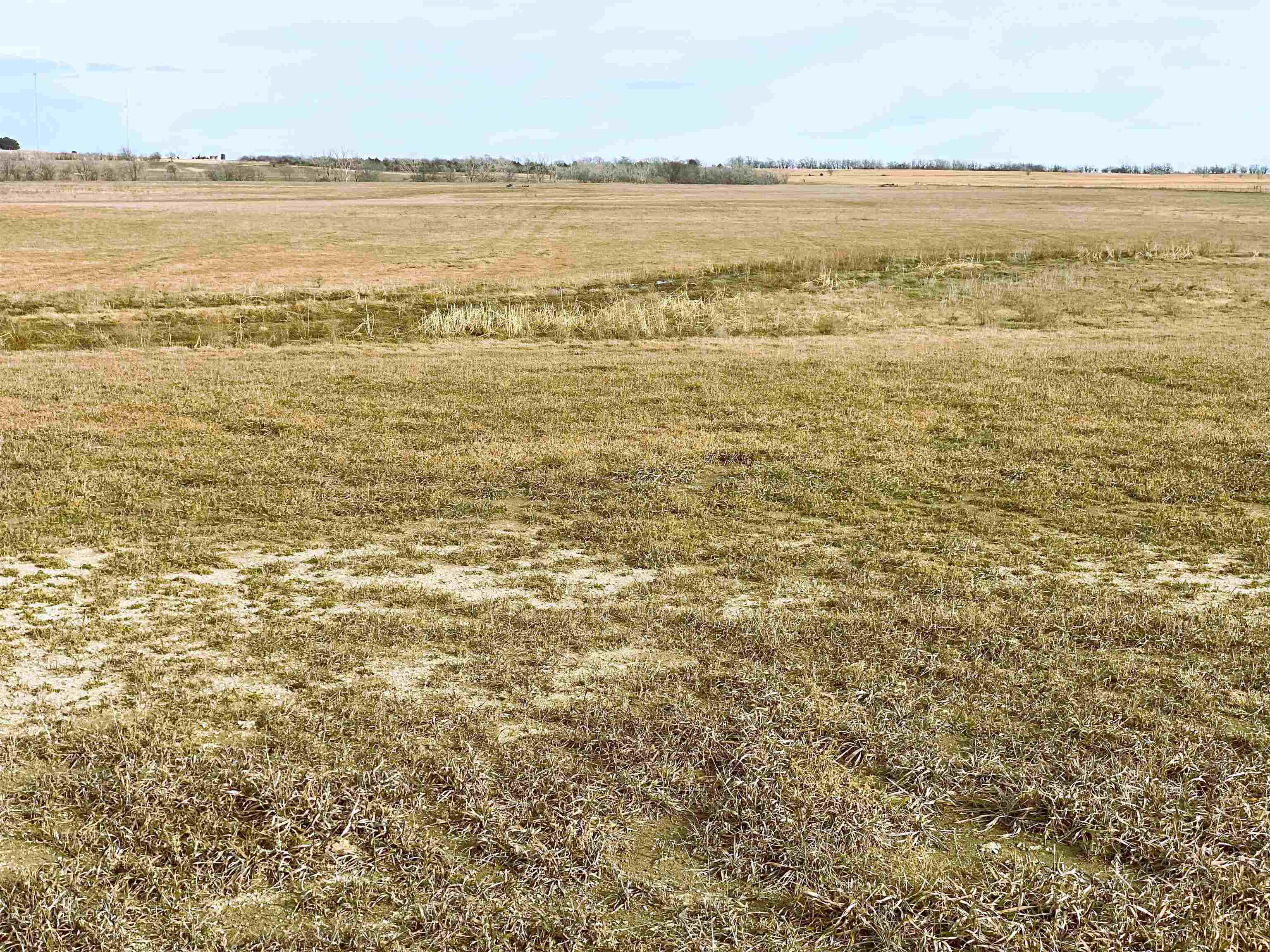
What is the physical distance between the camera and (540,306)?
1254 inches

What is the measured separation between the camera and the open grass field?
14.2 feet

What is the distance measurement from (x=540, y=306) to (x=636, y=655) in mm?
26115

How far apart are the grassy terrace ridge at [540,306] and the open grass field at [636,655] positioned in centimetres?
824

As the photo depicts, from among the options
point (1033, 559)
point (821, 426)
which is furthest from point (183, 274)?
point (1033, 559)

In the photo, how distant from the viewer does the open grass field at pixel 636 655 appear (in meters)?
4.32

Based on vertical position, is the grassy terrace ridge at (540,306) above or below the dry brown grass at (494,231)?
below

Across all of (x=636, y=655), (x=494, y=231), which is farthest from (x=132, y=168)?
(x=636, y=655)

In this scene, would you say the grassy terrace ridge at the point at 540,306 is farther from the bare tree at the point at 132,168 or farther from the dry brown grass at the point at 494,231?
the bare tree at the point at 132,168

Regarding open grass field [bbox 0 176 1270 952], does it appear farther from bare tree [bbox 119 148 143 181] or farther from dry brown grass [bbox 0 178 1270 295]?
bare tree [bbox 119 148 143 181]

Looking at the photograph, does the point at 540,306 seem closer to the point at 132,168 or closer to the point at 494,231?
the point at 494,231

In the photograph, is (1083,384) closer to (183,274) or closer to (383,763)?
(383,763)

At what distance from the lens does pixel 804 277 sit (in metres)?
38.0

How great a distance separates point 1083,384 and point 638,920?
1430 centimetres

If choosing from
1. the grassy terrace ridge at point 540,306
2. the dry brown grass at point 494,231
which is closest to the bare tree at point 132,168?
the dry brown grass at point 494,231
